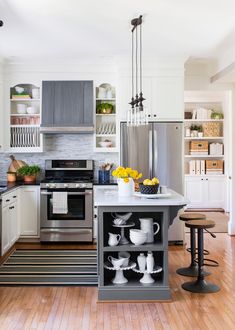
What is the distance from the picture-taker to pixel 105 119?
658 cm

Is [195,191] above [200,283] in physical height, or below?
above

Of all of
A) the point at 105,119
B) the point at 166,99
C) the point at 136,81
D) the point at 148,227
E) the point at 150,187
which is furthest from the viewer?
the point at 105,119

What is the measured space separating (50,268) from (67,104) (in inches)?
100

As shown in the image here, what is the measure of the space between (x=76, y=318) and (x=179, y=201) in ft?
4.57

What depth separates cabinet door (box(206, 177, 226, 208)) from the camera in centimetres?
930

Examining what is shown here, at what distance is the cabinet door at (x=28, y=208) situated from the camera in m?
6.12

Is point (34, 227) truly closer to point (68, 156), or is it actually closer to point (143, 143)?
point (68, 156)

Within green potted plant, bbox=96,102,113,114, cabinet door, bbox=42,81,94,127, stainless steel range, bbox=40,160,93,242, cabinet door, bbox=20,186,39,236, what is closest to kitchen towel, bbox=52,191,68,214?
stainless steel range, bbox=40,160,93,242

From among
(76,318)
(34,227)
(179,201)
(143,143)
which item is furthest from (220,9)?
(34,227)

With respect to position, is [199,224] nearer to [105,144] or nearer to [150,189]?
[150,189]

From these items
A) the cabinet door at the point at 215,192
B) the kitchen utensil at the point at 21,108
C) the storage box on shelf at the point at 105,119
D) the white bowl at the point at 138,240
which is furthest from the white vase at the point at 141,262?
the cabinet door at the point at 215,192

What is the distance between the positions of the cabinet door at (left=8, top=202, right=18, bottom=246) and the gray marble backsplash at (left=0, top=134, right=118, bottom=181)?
1.04 m

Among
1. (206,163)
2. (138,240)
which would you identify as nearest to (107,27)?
(138,240)

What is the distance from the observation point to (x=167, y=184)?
596cm
